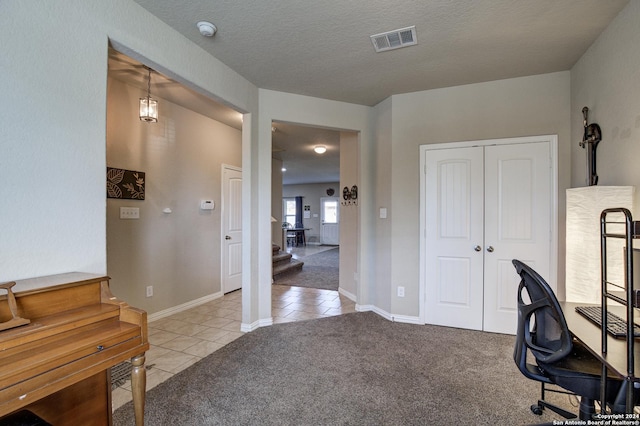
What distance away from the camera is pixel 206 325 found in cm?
336

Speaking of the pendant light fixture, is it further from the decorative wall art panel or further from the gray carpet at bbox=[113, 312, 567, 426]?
the gray carpet at bbox=[113, 312, 567, 426]

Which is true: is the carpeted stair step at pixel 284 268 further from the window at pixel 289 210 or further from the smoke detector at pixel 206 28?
the window at pixel 289 210

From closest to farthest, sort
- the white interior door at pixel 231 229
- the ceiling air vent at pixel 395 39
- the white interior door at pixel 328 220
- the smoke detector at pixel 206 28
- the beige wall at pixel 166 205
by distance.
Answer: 1. the smoke detector at pixel 206 28
2. the ceiling air vent at pixel 395 39
3. the beige wall at pixel 166 205
4. the white interior door at pixel 231 229
5. the white interior door at pixel 328 220

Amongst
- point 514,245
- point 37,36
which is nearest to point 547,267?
point 514,245

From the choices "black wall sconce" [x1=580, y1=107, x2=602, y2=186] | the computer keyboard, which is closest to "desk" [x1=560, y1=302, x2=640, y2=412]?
the computer keyboard

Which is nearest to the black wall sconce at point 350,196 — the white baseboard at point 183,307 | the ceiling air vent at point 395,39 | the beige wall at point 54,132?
the ceiling air vent at point 395,39

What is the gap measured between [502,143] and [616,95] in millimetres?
989

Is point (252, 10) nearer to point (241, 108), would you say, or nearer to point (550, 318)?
point (241, 108)

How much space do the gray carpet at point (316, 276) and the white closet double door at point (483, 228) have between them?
2219 mm

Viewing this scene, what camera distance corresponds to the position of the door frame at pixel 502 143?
2.94 m

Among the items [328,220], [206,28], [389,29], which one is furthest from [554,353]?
[328,220]

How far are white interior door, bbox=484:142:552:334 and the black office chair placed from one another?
1.61 meters

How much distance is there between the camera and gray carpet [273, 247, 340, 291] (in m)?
5.48

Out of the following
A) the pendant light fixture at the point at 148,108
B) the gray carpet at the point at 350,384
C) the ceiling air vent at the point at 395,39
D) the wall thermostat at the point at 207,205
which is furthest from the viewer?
the wall thermostat at the point at 207,205
